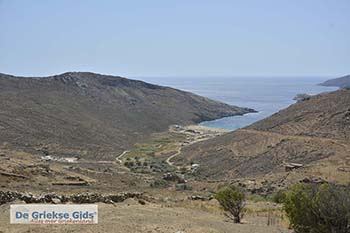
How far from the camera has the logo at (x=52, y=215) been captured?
15.3 m

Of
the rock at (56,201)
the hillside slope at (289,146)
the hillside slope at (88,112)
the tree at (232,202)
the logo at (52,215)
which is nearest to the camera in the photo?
the logo at (52,215)

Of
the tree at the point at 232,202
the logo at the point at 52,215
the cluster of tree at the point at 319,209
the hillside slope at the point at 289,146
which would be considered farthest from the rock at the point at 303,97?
the logo at the point at 52,215

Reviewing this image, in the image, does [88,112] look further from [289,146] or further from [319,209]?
[319,209]

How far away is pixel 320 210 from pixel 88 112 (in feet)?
268

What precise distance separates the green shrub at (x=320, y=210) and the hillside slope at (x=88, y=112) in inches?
1882

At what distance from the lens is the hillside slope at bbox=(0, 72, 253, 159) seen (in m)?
67.6

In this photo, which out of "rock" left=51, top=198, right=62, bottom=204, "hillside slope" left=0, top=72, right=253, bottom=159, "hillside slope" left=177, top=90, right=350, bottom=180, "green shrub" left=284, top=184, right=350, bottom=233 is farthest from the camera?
"hillside slope" left=0, top=72, right=253, bottom=159

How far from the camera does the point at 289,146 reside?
51531 mm

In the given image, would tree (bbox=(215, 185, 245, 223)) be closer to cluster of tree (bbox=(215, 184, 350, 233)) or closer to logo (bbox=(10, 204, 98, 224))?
cluster of tree (bbox=(215, 184, 350, 233))

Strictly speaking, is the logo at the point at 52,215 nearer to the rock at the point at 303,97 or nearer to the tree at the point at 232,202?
the tree at the point at 232,202

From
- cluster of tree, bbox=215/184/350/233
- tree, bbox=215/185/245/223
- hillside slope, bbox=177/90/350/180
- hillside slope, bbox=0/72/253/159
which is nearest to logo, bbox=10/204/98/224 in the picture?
tree, bbox=215/185/245/223

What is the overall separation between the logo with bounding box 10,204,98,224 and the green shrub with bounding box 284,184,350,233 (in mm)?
5735

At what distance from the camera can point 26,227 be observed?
47.7 ft

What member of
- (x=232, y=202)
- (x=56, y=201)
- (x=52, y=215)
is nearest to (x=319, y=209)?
(x=232, y=202)
